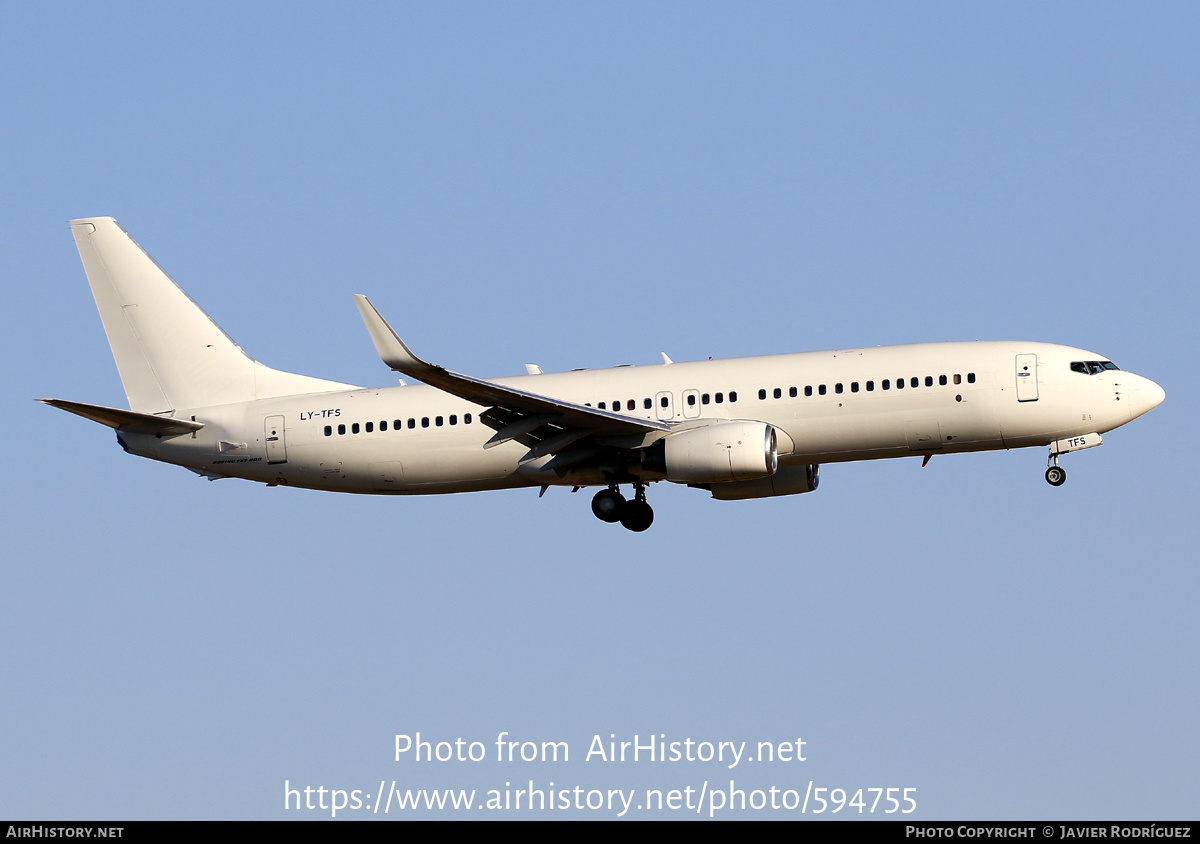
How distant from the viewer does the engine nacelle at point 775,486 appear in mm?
45656

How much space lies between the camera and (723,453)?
133 ft

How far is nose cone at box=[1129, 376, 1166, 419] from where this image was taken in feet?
137

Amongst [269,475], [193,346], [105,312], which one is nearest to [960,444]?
[269,475]

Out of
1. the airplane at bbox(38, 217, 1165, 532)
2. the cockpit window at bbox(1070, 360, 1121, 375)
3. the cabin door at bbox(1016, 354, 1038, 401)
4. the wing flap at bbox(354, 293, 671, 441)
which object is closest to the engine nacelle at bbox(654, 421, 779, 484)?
the airplane at bbox(38, 217, 1165, 532)

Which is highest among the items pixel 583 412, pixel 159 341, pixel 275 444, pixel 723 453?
pixel 159 341

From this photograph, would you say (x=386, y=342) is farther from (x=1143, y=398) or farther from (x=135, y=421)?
(x=1143, y=398)

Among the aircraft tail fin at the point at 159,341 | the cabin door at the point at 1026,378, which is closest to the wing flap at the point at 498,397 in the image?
the aircraft tail fin at the point at 159,341

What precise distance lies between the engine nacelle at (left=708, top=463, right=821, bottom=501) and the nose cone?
913cm

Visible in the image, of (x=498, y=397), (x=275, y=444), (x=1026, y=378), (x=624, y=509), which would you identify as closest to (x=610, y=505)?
(x=624, y=509)

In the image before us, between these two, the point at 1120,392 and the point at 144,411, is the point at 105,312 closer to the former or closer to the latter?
the point at 144,411

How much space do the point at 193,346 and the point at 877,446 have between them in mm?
21061

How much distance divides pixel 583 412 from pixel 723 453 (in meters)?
3.79

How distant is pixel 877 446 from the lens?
4181 centimetres

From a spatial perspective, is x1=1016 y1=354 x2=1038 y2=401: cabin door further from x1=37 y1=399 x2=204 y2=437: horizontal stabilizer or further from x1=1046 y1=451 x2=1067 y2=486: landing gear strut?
x1=37 y1=399 x2=204 y2=437: horizontal stabilizer
